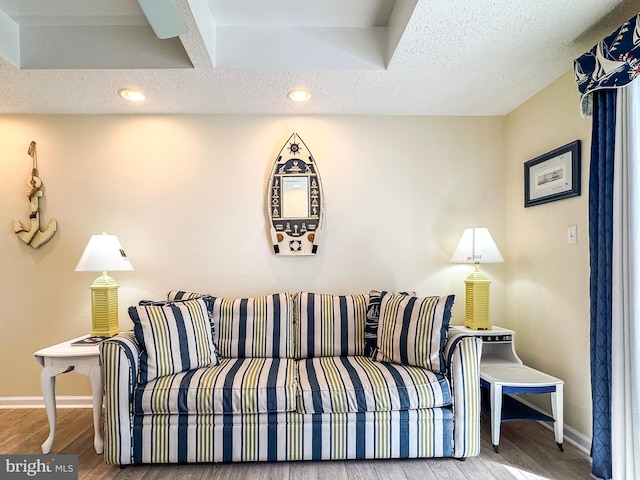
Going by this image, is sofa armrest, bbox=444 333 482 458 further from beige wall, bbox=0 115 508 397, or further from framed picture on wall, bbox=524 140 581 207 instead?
framed picture on wall, bbox=524 140 581 207

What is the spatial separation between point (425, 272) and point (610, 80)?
1712 millimetres

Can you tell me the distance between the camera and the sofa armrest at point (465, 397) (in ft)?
6.90

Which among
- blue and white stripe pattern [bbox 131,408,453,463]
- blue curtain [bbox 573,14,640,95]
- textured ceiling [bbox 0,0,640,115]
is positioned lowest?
blue and white stripe pattern [bbox 131,408,453,463]

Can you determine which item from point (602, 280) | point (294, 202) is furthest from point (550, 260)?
point (294, 202)

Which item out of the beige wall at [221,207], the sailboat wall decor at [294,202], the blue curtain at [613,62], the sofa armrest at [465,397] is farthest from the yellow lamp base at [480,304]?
the blue curtain at [613,62]

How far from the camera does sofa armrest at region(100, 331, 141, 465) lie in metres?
2.03

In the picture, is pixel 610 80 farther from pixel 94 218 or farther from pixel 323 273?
pixel 94 218

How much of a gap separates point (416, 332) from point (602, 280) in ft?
3.23

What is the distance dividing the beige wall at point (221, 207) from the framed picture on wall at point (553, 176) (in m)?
0.37

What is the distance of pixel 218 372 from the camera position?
7.27ft

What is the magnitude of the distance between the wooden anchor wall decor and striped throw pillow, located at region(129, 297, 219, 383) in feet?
4.26

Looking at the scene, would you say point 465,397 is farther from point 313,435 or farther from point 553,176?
point 553,176

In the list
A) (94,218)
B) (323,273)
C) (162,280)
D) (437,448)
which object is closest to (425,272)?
(323,273)

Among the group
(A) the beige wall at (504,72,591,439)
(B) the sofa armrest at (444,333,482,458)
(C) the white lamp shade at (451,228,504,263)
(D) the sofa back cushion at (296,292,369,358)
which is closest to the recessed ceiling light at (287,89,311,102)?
(D) the sofa back cushion at (296,292,369,358)
